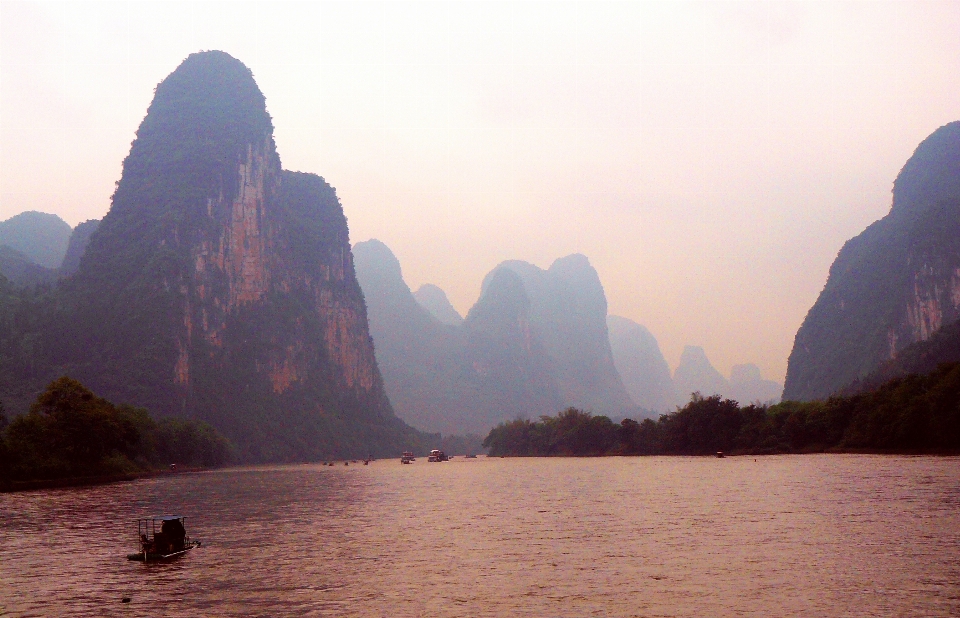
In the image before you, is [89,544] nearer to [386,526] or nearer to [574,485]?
[386,526]

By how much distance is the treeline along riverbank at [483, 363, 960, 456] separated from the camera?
8900cm

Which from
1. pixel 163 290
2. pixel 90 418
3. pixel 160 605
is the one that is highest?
pixel 163 290

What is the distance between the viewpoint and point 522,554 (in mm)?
32938

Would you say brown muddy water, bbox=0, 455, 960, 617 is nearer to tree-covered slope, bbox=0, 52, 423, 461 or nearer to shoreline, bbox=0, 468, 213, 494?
shoreline, bbox=0, 468, 213, 494

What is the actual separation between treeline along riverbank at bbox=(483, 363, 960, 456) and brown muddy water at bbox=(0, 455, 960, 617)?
3236cm

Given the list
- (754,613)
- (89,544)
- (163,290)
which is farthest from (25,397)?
(754,613)

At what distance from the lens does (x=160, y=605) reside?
2466cm

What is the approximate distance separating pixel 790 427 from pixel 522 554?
91.9 metres

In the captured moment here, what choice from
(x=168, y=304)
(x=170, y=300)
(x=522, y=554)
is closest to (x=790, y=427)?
(x=522, y=554)

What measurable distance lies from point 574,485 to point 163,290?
12438cm

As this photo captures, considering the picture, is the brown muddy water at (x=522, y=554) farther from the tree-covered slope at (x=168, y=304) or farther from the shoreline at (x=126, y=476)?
the tree-covered slope at (x=168, y=304)

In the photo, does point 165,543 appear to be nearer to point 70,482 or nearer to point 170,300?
point 70,482

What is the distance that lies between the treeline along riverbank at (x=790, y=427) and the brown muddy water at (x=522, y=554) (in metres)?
32.4

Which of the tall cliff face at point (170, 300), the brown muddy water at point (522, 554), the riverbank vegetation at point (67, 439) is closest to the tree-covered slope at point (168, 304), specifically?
the tall cliff face at point (170, 300)
